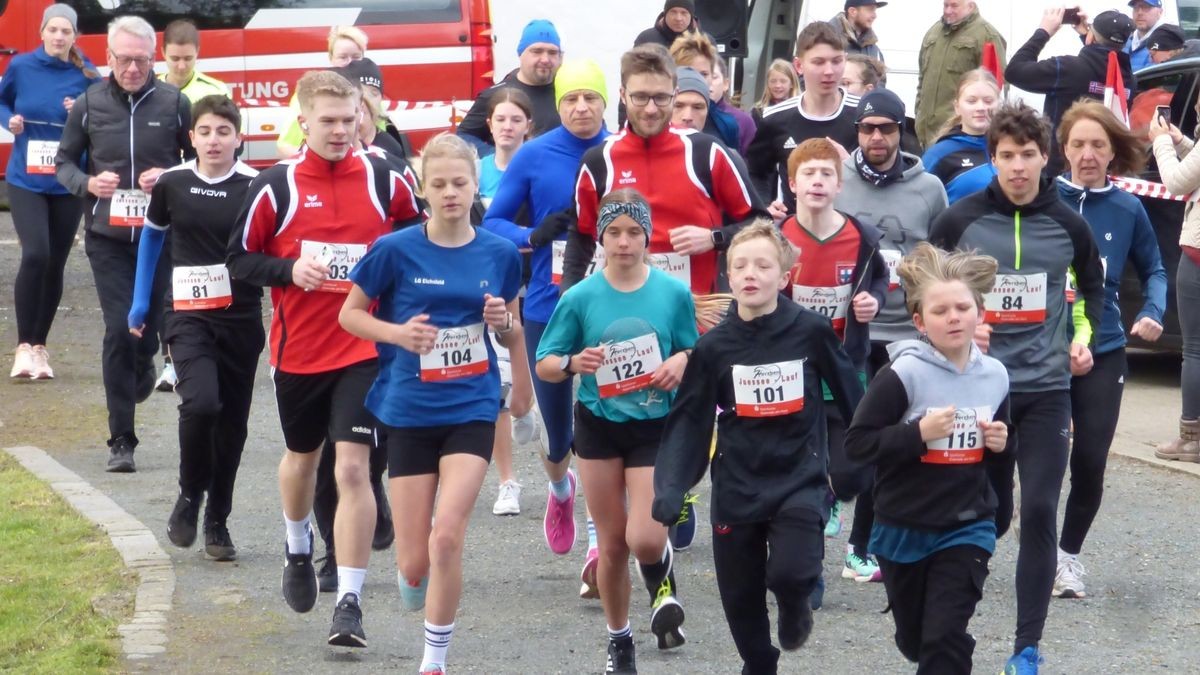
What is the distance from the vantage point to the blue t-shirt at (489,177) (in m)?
8.93

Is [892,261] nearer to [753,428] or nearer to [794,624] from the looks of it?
[753,428]

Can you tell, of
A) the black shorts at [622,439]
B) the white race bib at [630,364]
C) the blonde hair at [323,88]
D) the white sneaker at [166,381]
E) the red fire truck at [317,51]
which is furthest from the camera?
the red fire truck at [317,51]

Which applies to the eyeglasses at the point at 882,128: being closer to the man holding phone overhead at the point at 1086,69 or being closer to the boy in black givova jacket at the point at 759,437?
the boy in black givova jacket at the point at 759,437

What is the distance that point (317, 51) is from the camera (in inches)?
645

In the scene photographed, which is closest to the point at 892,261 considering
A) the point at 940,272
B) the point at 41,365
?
the point at 940,272

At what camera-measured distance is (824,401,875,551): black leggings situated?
570 centimetres

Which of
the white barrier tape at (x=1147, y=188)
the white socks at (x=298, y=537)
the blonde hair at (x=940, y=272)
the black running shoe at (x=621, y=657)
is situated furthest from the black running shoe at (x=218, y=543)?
the white barrier tape at (x=1147, y=188)

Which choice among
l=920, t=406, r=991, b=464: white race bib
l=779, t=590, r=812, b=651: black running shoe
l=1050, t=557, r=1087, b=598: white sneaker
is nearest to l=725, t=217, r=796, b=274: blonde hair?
l=920, t=406, r=991, b=464: white race bib

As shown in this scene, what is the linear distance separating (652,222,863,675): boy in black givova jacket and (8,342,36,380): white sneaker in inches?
298

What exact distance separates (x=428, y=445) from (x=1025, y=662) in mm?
1992

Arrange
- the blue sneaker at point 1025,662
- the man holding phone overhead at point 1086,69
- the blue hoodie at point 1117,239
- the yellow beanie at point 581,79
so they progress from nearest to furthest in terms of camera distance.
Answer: the blue sneaker at point 1025,662, the blue hoodie at point 1117,239, the yellow beanie at point 581,79, the man holding phone overhead at point 1086,69

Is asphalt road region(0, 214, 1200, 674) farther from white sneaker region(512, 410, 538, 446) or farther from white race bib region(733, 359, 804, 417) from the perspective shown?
white race bib region(733, 359, 804, 417)

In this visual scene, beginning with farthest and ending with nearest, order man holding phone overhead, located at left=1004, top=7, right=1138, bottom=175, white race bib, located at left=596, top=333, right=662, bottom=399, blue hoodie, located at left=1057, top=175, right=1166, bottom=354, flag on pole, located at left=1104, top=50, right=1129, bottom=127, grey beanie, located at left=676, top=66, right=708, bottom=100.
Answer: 1. man holding phone overhead, located at left=1004, top=7, right=1138, bottom=175
2. flag on pole, located at left=1104, top=50, right=1129, bottom=127
3. grey beanie, located at left=676, top=66, right=708, bottom=100
4. blue hoodie, located at left=1057, top=175, right=1166, bottom=354
5. white race bib, located at left=596, top=333, right=662, bottom=399

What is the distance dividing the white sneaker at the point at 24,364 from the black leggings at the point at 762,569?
773 cm
